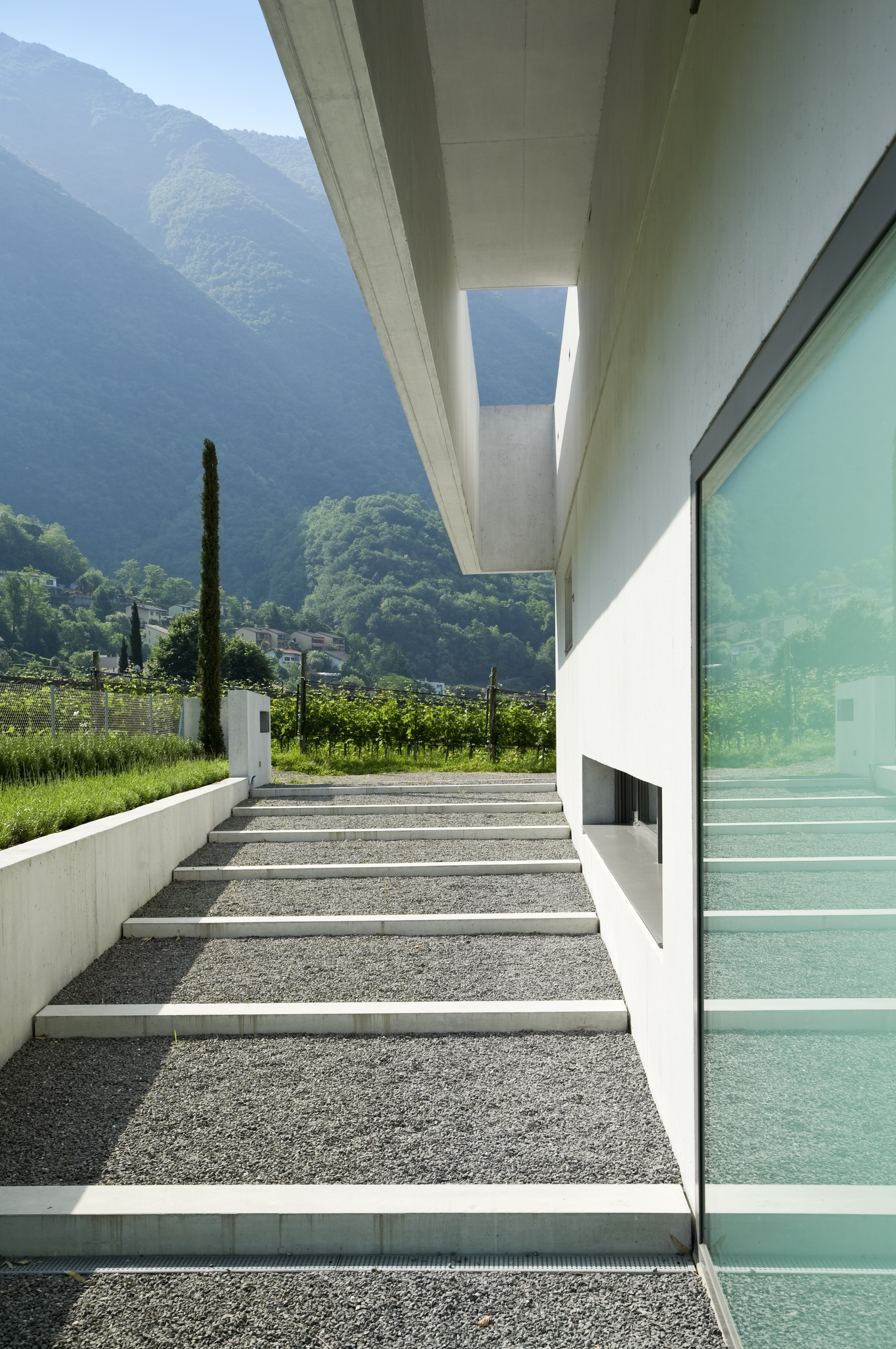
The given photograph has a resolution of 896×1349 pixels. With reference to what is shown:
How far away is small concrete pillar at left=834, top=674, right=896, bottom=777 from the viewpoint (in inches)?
50.1

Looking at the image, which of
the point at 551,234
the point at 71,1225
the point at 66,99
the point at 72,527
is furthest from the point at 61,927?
the point at 66,99

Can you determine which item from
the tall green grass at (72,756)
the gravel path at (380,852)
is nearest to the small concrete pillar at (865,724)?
the gravel path at (380,852)

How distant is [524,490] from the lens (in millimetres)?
9992

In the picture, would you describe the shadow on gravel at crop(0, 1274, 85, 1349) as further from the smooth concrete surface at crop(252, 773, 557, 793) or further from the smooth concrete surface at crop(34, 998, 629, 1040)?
the smooth concrete surface at crop(252, 773, 557, 793)

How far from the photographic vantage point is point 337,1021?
4.09 m

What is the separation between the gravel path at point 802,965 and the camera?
1321 millimetres

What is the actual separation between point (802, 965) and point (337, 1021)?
2931mm

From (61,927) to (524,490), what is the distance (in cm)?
708

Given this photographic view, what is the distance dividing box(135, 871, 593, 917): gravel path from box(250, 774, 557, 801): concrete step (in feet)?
10.3

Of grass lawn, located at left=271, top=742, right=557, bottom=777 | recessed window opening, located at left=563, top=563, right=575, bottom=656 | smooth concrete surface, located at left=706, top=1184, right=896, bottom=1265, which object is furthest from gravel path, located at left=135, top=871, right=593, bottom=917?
grass lawn, located at left=271, top=742, right=557, bottom=777

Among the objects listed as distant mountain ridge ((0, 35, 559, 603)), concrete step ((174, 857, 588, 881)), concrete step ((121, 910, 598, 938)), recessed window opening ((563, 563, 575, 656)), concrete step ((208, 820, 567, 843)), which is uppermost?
distant mountain ridge ((0, 35, 559, 603))

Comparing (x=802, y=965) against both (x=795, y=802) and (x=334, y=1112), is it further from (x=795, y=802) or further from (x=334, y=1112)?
(x=334, y=1112)

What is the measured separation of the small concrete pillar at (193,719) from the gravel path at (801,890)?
39.0 feet

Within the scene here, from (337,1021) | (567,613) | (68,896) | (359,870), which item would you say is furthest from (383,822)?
(337,1021)
